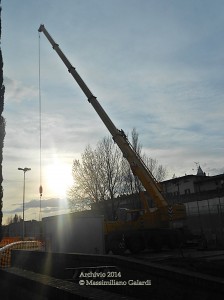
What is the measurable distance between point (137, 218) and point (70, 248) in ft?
17.1

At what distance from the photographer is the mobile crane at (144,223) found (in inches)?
896

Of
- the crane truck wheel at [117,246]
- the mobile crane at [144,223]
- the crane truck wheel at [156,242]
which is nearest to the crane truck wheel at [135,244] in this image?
the mobile crane at [144,223]

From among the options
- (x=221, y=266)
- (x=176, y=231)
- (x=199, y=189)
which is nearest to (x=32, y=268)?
(x=221, y=266)

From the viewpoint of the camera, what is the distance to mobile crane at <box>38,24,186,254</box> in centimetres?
2275

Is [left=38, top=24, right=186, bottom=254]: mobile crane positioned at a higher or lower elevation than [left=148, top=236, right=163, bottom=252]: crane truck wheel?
higher

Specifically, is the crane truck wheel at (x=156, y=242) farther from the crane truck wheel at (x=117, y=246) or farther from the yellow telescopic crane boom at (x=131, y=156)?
the yellow telescopic crane boom at (x=131, y=156)

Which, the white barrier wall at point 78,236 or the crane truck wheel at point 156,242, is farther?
the crane truck wheel at point 156,242

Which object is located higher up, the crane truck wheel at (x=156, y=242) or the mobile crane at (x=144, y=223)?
the mobile crane at (x=144, y=223)

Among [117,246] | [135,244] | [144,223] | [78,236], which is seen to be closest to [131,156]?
[144,223]

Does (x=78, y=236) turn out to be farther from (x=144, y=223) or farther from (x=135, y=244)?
(x=144, y=223)

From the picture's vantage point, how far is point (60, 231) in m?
22.3

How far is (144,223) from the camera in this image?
23766 mm

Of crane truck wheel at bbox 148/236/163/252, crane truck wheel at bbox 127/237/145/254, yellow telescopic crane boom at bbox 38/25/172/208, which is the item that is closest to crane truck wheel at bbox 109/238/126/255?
crane truck wheel at bbox 127/237/145/254

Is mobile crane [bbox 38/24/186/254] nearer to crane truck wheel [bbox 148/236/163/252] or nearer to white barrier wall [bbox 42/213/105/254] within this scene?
crane truck wheel [bbox 148/236/163/252]
